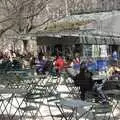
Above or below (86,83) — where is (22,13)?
above

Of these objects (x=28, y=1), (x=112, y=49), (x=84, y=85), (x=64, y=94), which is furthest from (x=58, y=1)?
(x=84, y=85)

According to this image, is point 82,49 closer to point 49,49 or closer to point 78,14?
point 49,49

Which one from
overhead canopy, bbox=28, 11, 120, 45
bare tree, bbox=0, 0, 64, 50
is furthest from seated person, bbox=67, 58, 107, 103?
overhead canopy, bbox=28, 11, 120, 45

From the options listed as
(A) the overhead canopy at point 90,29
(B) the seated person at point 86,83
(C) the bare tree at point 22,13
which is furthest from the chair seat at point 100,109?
(A) the overhead canopy at point 90,29

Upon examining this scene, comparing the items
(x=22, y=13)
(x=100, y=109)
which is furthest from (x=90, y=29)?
(x=100, y=109)

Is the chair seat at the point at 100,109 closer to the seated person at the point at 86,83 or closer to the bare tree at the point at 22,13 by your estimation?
the seated person at the point at 86,83

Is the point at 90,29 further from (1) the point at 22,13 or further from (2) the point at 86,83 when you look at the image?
(2) the point at 86,83

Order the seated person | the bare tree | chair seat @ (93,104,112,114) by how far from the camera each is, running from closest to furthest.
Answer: chair seat @ (93,104,112,114), the seated person, the bare tree

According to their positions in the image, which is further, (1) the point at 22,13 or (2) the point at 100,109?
(1) the point at 22,13

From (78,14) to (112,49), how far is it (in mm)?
8108

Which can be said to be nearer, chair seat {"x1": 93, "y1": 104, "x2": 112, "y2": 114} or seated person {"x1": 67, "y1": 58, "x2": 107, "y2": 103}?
chair seat {"x1": 93, "y1": 104, "x2": 112, "y2": 114}

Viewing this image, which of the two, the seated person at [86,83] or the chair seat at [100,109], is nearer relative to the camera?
the chair seat at [100,109]

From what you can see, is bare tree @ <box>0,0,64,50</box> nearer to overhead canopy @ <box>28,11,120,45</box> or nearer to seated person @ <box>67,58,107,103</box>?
overhead canopy @ <box>28,11,120,45</box>

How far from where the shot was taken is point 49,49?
46.9 meters
